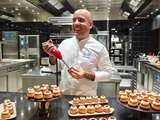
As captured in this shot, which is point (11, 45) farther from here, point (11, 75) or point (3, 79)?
point (3, 79)

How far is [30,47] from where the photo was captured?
6766 millimetres

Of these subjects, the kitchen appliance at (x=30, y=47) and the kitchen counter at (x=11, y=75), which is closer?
the kitchen counter at (x=11, y=75)

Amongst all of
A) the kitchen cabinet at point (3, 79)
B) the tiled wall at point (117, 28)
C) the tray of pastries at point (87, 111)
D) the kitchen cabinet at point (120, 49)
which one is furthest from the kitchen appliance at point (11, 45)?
the tray of pastries at point (87, 111)

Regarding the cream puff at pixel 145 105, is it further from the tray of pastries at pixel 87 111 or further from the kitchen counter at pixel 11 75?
the kitchen counter at pixel 11 75

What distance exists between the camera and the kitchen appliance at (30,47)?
6715 millimetres

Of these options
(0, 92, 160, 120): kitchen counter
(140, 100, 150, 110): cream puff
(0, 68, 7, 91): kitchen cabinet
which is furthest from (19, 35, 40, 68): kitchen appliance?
(140, 100, 150, 110): cream puff

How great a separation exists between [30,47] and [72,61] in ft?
18.3

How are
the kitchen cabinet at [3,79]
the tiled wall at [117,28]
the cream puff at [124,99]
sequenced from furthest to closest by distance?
the tiled wall at [117,28]
the kitchen cabinet at [3,79]
the cream puff at [124,99]

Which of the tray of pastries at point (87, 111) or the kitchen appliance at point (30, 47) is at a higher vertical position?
the kitchen appliance at point (30, 47)

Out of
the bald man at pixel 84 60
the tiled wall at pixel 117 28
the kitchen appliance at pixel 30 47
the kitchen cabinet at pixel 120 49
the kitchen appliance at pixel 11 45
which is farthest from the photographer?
the kitchen cabinet at pixel 120 49

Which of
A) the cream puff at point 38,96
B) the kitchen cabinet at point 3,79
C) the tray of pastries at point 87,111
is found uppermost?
the cream puff at point 38,96

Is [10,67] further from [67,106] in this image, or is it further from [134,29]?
[134,29]

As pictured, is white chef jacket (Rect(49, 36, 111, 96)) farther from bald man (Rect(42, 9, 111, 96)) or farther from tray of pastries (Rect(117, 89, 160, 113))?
tray of pastries (Rect(117, 89, 160, 113))

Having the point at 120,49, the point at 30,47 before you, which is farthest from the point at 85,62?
the point at 120,49
